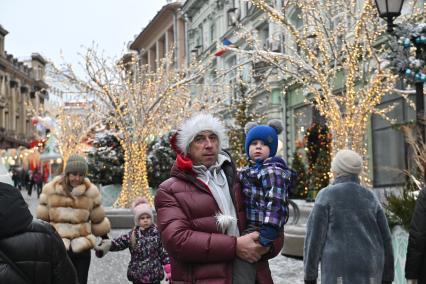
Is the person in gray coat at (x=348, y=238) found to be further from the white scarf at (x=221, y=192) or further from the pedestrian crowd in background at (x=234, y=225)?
the white scarf at (x=221, y=192)

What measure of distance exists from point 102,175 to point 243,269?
18898mm

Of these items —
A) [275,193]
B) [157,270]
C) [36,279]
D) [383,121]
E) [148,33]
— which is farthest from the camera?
[148,33]

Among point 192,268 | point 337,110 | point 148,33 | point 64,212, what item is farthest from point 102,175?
point 148,33

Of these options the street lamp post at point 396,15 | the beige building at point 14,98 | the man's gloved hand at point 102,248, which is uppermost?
the beige building at point 14,98

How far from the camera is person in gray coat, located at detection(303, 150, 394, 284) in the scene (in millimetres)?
4910

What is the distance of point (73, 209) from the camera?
20.4 ft

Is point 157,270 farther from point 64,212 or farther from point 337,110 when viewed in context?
point 337,110

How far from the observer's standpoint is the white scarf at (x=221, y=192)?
3326 millimetres

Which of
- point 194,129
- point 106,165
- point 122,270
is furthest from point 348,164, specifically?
point 106,165

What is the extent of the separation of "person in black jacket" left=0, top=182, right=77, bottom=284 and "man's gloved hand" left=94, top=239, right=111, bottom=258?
290 cm

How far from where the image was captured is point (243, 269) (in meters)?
3.33

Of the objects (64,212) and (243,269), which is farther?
(64,212)

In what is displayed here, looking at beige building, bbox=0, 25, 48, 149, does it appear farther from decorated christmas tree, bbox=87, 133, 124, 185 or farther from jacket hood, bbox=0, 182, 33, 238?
jacket hood, bbox=0, 182, 33, 238

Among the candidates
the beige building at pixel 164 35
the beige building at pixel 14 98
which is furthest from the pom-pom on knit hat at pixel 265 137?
the beige building at pixel 14 98
